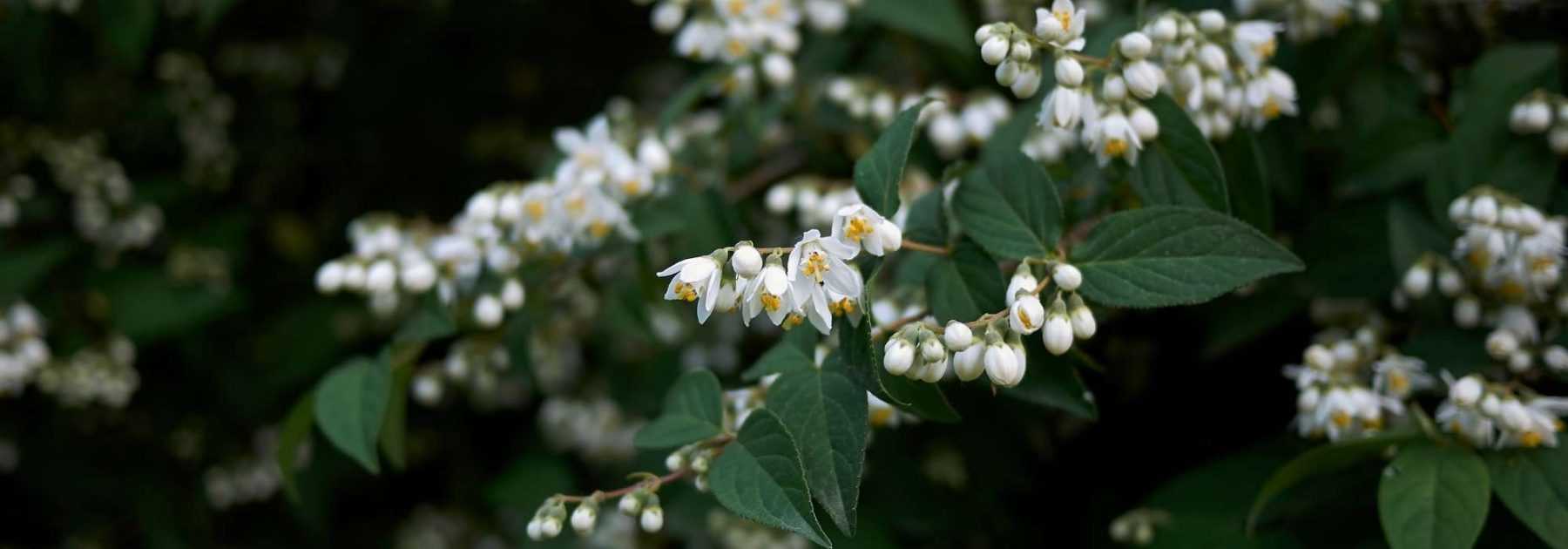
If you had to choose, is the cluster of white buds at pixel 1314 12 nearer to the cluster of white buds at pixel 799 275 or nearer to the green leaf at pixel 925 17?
the green leaf at pixel 925 17

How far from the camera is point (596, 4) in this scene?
435 centimetres

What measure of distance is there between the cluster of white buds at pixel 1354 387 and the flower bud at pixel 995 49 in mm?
843

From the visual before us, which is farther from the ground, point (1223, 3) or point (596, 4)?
point (596, 4)

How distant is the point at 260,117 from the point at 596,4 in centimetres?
143

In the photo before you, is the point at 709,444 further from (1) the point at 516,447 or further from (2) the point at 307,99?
(2) the point at 307,99

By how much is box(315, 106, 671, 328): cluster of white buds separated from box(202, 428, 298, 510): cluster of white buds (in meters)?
1.72

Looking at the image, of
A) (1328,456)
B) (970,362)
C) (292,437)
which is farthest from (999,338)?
(292,437)

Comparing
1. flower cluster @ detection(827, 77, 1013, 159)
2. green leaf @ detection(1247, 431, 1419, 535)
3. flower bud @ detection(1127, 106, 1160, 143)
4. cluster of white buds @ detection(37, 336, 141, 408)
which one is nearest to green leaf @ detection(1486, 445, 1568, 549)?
green leaf @ detection(1247, 431, 1419, 535)

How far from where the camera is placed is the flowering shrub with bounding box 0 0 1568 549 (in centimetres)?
159

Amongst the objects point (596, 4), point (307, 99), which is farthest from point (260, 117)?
point (596, 4)

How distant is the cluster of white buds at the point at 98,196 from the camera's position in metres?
3.56

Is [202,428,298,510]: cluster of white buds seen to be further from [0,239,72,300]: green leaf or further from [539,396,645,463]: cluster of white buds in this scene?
[539,396,645,463]: cluster of white buds

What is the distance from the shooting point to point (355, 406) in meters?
2.11

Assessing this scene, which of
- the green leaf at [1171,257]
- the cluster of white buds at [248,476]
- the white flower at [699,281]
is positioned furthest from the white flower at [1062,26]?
the cluster of white buds at [248,476]
